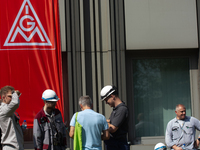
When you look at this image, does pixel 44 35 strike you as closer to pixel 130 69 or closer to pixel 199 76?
pixel 130 69

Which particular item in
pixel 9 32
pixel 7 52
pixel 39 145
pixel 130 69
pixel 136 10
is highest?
pixel 136 10

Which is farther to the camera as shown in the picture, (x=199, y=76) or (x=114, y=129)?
(x=199, y=76)

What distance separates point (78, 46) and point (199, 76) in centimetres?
338

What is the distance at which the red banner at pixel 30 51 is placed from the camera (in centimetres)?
751

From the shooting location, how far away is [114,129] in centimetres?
542

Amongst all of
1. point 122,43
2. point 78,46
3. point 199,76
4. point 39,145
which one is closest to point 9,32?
point 78,46

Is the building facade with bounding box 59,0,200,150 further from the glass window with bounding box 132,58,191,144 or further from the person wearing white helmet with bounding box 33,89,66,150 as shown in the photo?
the person wearing white helmet with bounding box 33,89,66,150

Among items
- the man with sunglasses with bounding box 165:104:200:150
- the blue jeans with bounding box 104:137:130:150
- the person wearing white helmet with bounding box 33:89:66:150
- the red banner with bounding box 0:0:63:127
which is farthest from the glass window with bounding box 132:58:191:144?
the person wearing white helmet with bounding box 33:89:66:150

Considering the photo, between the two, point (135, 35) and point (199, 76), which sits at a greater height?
point (135, 35)

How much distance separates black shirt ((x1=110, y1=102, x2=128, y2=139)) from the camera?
5438mm

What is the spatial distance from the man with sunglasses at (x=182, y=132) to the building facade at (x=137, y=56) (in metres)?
1.56

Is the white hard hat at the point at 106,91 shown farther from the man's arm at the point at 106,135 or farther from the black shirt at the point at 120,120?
the man's arm at the point at 106,135

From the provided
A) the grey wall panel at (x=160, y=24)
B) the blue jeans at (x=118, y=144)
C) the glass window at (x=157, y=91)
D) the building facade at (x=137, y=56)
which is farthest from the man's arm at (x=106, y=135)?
the grey wall panel at (x=160, y=24)

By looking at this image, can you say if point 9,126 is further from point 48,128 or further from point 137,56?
point 137,56
